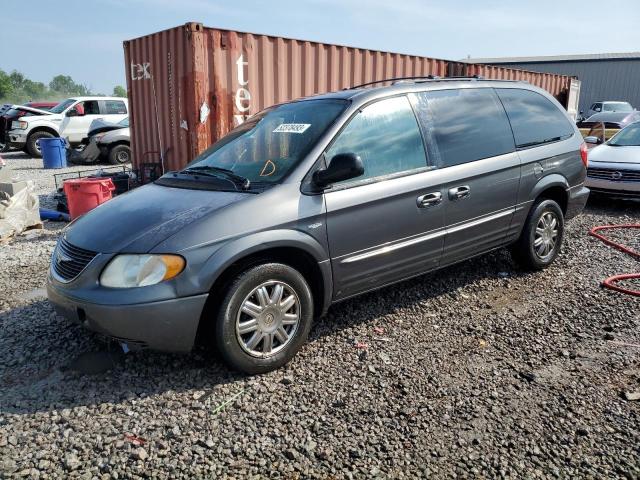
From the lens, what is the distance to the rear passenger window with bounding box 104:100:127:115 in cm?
1747

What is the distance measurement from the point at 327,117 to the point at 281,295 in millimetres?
1350

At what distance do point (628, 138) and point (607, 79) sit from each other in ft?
126

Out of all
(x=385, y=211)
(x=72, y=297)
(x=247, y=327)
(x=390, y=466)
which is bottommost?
(x=390, y=466)

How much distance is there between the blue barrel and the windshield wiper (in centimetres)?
1217

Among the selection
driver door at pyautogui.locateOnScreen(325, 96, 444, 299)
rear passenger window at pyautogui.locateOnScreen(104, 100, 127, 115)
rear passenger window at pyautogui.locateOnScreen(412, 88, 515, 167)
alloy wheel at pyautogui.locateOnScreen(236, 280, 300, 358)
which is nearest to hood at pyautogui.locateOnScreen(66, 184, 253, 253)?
alloy wheel at pyautogui.locateOnScreen(236, 280, 300, 358)

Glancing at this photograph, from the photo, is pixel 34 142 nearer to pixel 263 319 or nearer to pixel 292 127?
pixel 292 127

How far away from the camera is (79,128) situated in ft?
57.1

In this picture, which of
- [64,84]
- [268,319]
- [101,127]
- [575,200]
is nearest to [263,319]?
[268,319]

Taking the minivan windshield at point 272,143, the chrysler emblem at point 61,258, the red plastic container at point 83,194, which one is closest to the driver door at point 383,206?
the minivan windshield at point 272,143

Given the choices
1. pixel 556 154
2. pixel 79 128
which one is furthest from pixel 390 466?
pixel 79 128

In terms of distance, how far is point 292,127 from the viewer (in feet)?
12.8

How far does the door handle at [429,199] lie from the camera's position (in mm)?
3883

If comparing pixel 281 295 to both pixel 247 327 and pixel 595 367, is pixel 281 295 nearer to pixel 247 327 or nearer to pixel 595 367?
pixel 247 327

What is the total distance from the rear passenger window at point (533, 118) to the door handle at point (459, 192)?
917mm
